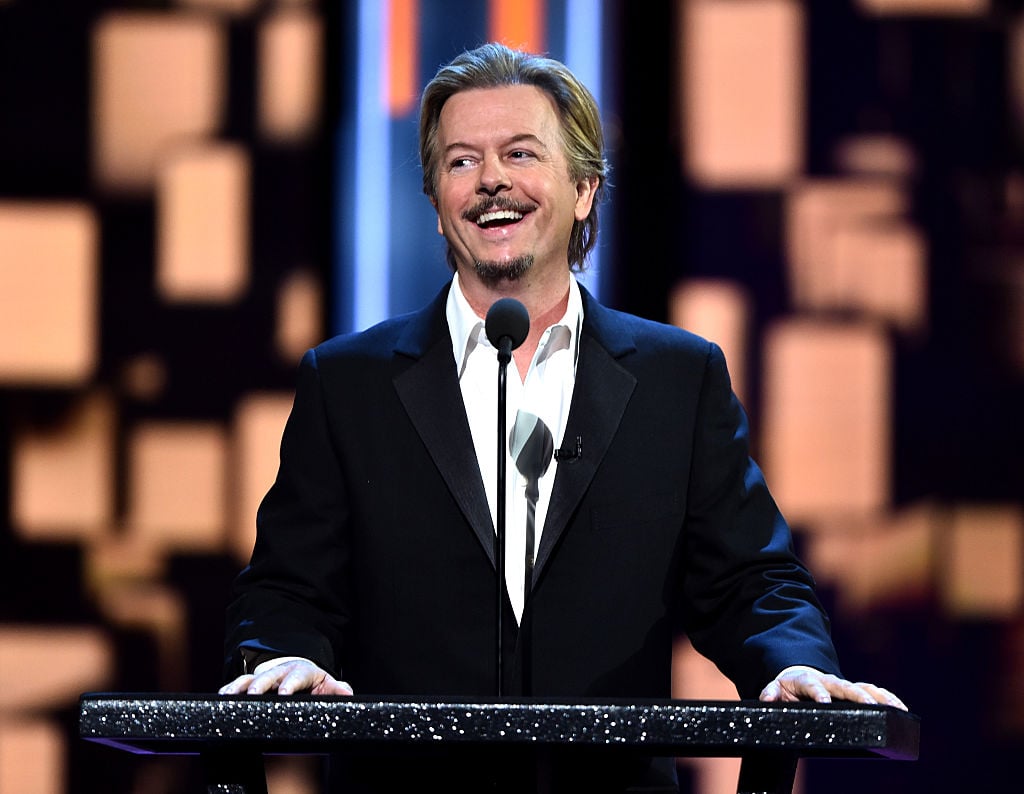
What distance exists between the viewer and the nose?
79.8 inches

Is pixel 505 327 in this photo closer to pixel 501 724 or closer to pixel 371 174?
pixel 501 724

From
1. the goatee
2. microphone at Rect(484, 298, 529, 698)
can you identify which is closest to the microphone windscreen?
microphone at Rect(484, 298, 529, 698)

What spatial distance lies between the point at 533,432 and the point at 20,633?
72.3 inches

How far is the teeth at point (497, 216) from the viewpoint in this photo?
2.03m

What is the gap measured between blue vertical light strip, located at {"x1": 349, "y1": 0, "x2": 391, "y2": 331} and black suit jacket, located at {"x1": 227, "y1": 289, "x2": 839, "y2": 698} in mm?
1325

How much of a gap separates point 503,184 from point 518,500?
458 mm

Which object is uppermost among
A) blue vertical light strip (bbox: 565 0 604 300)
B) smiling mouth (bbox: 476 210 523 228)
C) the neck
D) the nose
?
blue vertical light strip (bbox: 565 0 604 300)

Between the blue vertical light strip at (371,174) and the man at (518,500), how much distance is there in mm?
1232

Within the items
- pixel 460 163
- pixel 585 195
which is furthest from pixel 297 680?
pixel 585 195

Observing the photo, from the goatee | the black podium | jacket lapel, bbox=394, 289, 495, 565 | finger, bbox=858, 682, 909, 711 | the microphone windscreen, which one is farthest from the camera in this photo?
the goatee

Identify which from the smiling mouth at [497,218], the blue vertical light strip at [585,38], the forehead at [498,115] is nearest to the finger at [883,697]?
the smiling mouth at [497,218]

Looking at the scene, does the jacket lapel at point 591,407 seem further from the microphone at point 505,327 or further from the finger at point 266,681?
the finger at point 266,681

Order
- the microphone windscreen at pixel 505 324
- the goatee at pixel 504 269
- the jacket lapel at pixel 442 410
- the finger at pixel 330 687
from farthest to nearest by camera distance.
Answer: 1. the goatee at pixel 504 269
2. the jacket lapel at pixel 442 410
3. the microphone windscreen at pixel 505 324
4. the finger at pixel 330 687

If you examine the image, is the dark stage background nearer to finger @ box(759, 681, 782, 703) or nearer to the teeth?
the teeth
